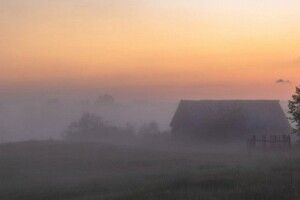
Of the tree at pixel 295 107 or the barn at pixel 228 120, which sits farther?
the barn at pixel 228 120

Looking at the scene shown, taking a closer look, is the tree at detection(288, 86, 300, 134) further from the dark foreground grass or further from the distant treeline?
the distant treeline

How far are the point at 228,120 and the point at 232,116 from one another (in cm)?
102

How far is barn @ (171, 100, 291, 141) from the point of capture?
69562 mm

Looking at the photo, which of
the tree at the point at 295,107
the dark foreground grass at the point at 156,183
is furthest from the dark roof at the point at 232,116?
the tree at the point at 295,107

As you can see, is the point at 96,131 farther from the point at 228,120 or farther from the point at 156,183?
the point at 156,183

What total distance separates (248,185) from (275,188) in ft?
4.68

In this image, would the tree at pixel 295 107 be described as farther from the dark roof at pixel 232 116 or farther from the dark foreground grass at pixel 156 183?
the dark roof at pixel 232 116

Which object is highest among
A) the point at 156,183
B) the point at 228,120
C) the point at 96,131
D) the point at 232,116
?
the point at 232,116

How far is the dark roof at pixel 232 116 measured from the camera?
2771 inches

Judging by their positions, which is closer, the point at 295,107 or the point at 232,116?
the point at 295,107

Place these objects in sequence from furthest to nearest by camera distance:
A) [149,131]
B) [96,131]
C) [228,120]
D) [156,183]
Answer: [149,131] < [96,131] < [228,120] < [156,183]

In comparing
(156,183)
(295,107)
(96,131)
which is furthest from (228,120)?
(156,183)

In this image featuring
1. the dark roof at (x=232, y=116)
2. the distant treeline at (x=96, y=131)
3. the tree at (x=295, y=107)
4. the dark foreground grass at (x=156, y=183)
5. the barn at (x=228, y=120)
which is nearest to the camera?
the dark foreground grass at (x=156, y=183)

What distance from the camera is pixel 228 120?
70.1m
